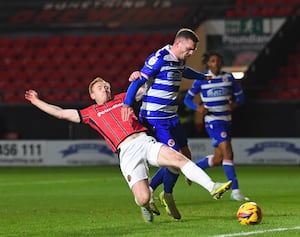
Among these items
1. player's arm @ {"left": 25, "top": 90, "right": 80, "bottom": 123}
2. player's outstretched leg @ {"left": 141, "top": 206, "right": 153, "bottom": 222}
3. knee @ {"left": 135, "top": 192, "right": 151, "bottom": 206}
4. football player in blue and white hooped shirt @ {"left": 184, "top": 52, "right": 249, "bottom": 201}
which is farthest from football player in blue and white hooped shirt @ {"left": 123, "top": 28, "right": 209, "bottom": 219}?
football player in blue and white hooped shirt @ {"left": 184, "top": 52, "right": 249, "bottom": 201}

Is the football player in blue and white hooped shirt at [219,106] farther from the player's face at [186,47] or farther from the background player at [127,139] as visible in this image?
the background player at [127,139]

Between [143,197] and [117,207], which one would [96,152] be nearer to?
[117,207]

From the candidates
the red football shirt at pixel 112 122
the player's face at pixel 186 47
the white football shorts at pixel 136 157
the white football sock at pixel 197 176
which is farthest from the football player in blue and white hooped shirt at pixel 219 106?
the white football sock at pixel 197 176

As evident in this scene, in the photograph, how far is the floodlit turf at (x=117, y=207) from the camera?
1009 cm

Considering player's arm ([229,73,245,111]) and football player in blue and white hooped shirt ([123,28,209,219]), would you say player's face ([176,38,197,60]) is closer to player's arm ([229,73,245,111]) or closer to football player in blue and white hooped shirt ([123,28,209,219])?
football player in blue and white hooped shirt ([123,28,209,219])

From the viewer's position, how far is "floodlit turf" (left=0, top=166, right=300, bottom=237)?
1009cm

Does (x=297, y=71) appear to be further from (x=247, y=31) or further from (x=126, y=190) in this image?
(x=126, y=190)

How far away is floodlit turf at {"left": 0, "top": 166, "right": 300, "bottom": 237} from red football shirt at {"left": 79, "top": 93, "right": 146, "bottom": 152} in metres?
0.98

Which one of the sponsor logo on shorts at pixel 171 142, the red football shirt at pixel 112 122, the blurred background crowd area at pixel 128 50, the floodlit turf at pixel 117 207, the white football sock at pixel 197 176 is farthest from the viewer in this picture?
the blurred background crowd area at pixel 128 50

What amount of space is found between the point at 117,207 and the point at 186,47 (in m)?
3.31

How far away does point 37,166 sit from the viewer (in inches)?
969

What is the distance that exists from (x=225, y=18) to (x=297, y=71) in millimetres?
2700

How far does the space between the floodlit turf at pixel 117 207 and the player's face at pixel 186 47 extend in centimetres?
188

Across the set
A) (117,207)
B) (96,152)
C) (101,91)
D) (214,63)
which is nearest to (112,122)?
(101,91)
